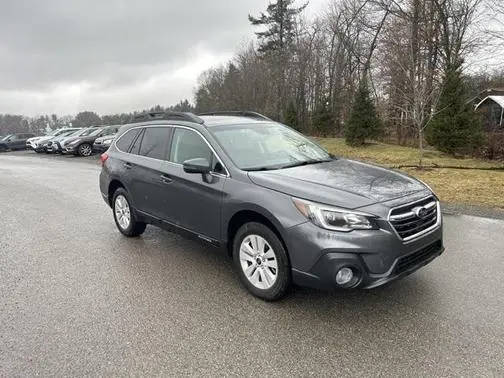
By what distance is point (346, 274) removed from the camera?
320cm

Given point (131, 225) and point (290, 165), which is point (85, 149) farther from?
point (290, 165)

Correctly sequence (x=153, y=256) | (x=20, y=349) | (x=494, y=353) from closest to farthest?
(x=494, y=353)
(x=20, y=349)
(x=153, y=256)

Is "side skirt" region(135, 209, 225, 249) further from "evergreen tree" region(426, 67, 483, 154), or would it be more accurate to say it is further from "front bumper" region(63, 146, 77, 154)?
"front bumper" region(63, 146, 77, 154)

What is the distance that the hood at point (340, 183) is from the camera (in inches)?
130

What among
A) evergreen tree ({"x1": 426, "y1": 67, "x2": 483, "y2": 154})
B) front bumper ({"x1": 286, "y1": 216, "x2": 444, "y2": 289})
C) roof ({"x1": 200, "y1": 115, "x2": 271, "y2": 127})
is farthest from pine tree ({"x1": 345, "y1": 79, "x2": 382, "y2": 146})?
front bumper ({"x1": 286, "y1": 216, "x2": 444, "y2": 289})

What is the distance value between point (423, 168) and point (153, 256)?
10474mm

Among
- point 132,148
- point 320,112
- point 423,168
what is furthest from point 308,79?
point 132,148

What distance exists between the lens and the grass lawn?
8242 millimetres

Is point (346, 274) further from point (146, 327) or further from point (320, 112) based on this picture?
point (320, 112)

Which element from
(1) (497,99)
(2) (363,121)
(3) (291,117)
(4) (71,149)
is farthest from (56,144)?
(1) (497,99)

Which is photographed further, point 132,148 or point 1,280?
point 132,148

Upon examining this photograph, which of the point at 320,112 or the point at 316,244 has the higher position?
the point at 320,112

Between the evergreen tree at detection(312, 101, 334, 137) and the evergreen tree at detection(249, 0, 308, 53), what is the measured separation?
11583 millimetres

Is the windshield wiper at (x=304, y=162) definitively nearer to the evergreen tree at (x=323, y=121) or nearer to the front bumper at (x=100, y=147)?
the front bumper at (x=100, y=147)
